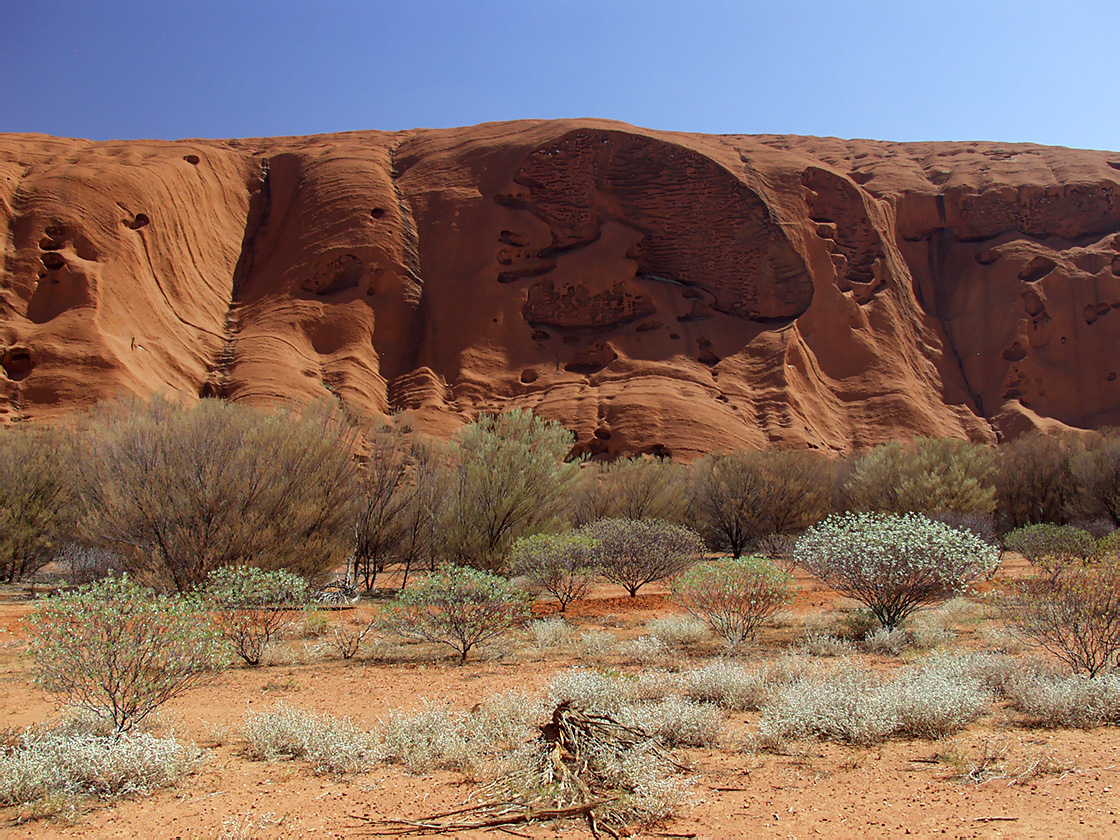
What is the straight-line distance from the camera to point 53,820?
156 inches

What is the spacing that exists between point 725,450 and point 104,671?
96.9 feet

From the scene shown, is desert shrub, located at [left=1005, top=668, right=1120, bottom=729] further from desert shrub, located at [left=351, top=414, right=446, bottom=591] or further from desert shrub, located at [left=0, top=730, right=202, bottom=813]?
desert shrub, located at [left=351, top=414, right=446, bottom=591]

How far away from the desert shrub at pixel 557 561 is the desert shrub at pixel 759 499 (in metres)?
10.4

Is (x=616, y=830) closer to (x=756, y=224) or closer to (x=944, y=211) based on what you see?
(x=756, y=224)

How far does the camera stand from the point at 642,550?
49.4 ft

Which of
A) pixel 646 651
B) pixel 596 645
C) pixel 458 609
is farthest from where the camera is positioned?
pixel 458 609

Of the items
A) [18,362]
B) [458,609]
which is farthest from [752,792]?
[18,362]

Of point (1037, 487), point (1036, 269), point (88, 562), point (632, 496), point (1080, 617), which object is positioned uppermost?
point (1036, 269)

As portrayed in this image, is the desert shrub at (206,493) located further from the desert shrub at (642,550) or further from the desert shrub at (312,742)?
the desert shrub at (312,742)

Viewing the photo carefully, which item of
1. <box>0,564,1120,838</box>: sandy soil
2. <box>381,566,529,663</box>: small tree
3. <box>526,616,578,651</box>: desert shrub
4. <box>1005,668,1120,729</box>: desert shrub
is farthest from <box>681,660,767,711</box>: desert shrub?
<box>381,566,529,663</box>: small tree

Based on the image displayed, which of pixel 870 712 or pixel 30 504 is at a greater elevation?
pixel 870 712

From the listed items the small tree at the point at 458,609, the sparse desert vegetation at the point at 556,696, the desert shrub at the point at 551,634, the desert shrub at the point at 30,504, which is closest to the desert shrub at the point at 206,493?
the sparse desert vegetation at the point at 556,696

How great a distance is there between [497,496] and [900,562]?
850 centimetres

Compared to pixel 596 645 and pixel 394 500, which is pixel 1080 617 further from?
pixel 394 500
